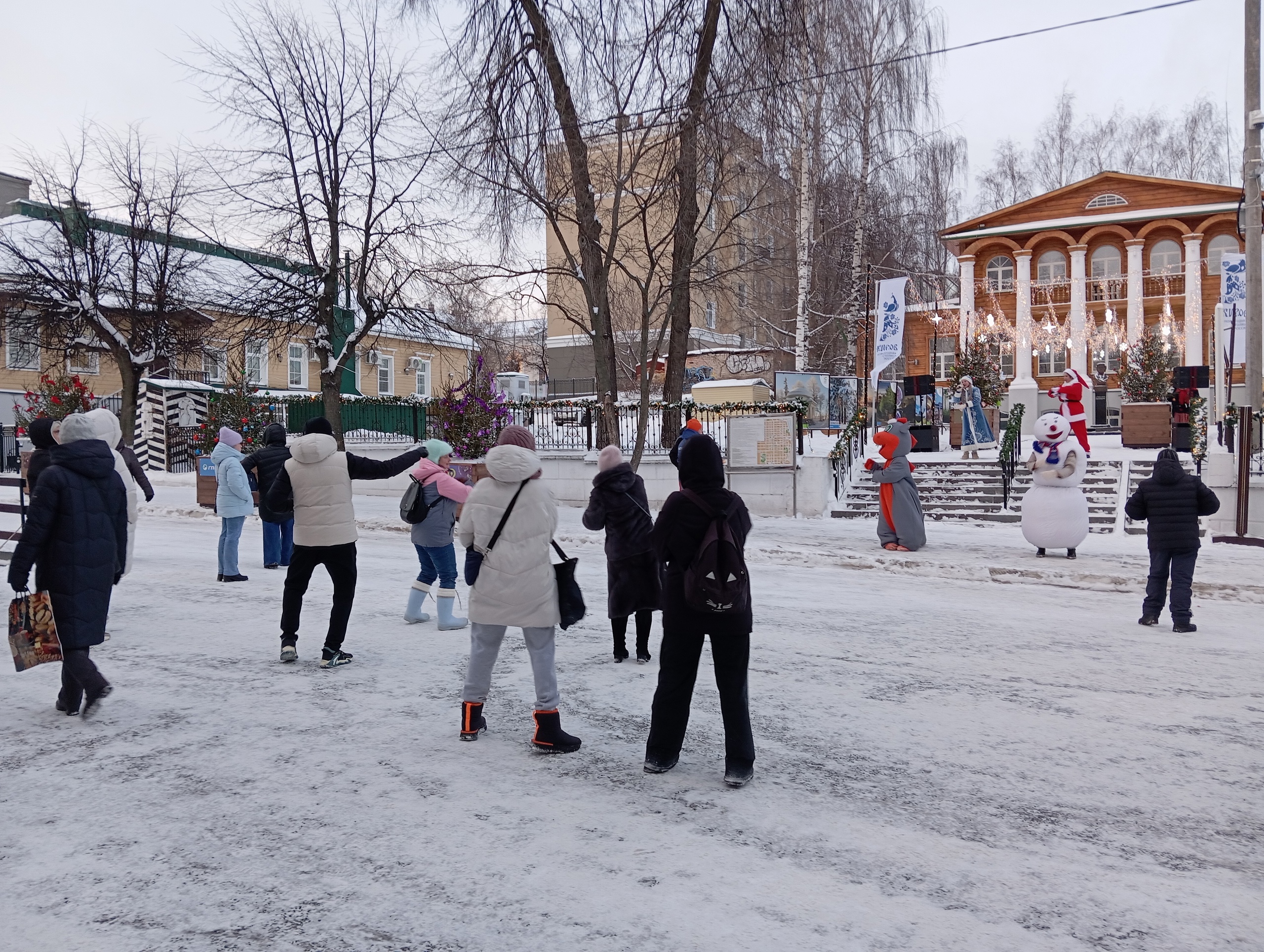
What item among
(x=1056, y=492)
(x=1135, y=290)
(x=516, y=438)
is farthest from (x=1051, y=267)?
(x=516, y=438)

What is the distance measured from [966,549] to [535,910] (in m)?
11.6

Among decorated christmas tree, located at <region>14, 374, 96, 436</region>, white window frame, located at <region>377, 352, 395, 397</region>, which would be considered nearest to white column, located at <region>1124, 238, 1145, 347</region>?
white window frame, located at <region>377, 352, 395, 397</region>

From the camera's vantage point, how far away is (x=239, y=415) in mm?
24438

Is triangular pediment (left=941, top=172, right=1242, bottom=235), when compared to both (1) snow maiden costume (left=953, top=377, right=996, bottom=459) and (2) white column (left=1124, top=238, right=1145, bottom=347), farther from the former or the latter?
(1) snow maiden costume (left=953, top=377, right=996, bottom=459)

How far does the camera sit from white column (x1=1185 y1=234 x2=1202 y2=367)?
39.7 meters

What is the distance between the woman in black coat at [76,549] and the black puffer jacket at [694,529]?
11.5ft

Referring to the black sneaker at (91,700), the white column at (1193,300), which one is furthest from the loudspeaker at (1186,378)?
the black sneaker at (91,700)

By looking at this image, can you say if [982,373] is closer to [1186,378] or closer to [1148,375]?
[1186,378]

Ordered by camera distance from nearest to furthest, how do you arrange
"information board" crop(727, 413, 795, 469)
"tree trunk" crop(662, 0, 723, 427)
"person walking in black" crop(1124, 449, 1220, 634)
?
"person walking in black" crop(1124, 449, 1220, 634), "tree trunk" crop(662, 0, 723, 427), "information board" crop(727, 413, 795, 469)

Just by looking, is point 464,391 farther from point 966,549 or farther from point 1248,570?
point 1248,570

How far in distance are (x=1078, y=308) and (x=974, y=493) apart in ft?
92.6

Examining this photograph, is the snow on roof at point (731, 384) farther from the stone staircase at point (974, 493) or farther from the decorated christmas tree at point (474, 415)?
the decorated christmas tree at point (474, 415)

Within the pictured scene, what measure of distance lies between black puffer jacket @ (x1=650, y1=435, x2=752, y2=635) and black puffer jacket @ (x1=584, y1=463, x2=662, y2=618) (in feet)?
7.27

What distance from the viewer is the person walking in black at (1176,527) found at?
8.48 metres
